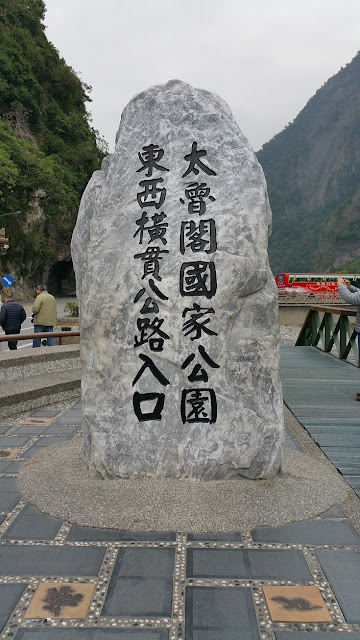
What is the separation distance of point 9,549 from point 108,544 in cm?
50

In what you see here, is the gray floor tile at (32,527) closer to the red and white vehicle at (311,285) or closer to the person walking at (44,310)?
the person walking at (44,310)

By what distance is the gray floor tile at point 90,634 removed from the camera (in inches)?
73.3

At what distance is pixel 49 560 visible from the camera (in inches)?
93.5

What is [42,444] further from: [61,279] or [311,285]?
[61,279]

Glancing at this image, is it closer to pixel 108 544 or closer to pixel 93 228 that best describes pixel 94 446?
pixel 108 544

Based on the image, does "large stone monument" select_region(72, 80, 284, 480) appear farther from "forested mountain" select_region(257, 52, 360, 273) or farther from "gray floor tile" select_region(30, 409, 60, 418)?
"forested mountain" select_region(257, 52, 360, 273)

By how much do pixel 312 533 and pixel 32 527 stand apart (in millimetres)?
1531

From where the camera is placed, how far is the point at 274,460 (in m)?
3.18

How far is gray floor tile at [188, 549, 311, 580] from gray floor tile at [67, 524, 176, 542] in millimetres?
212

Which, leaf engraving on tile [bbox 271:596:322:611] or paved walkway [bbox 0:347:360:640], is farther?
leaf engraving on tile [bbox 271:596:322:611]

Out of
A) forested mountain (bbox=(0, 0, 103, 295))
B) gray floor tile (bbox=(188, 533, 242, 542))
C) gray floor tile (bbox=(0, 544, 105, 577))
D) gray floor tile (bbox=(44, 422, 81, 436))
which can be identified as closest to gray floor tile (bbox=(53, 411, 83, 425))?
gray floor tile (bbox=(44, 422, 81, 436))

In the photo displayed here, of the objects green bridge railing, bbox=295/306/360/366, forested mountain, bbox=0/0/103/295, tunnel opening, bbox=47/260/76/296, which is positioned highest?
forested mountain, bbox=0/0/103/295

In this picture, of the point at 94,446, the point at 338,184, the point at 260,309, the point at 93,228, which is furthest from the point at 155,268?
the point at 338,184

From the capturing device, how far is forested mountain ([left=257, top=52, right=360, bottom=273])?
6906cm
